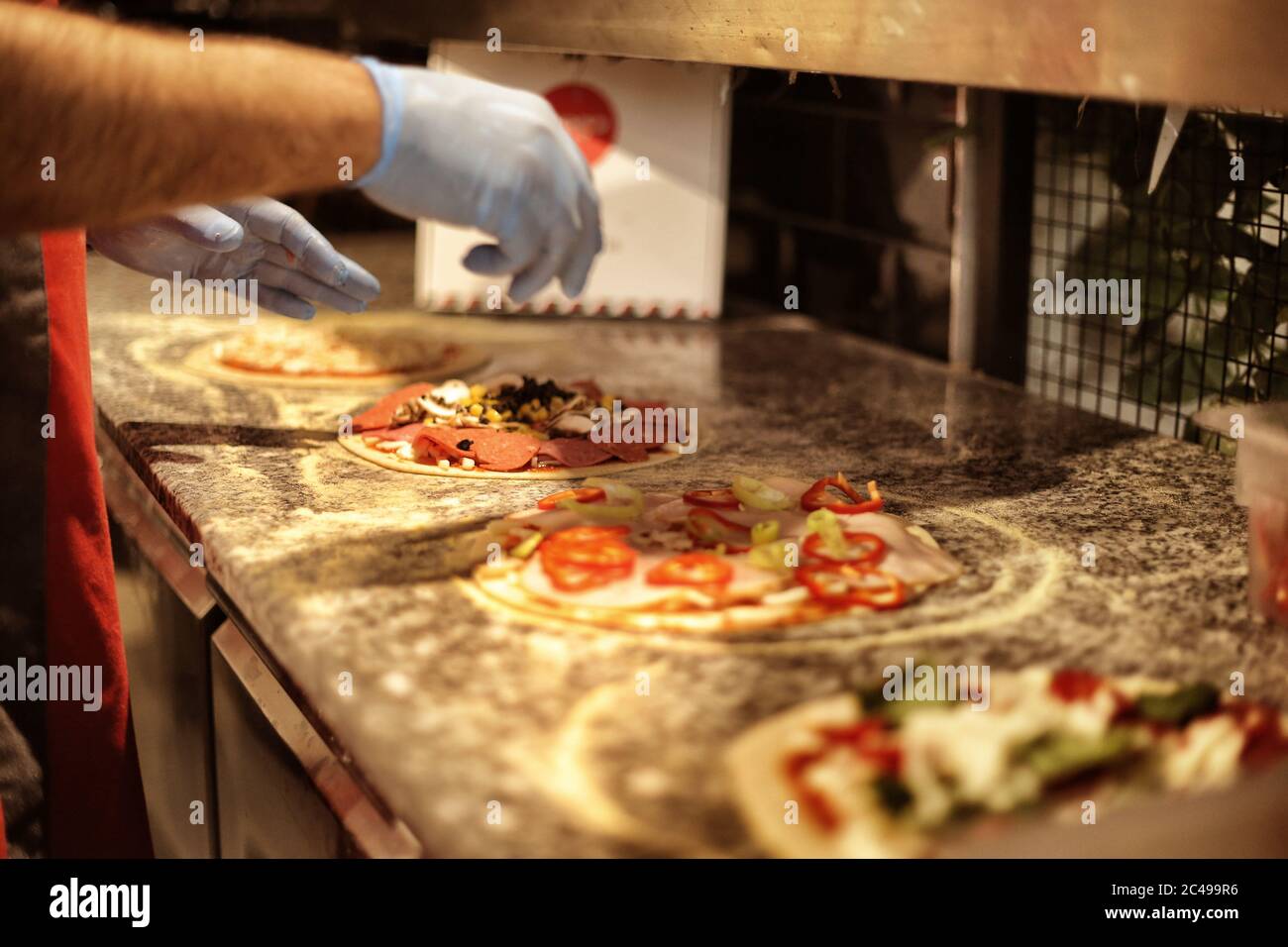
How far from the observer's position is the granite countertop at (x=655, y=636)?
3.14 ft

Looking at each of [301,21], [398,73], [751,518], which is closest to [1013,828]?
[751,518]

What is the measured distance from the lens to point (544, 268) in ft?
4.59

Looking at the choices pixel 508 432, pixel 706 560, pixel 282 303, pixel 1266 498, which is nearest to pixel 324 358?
pixel 282 303

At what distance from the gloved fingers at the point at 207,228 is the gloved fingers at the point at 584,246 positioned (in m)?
0.50

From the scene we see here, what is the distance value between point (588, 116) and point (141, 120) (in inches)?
58.5

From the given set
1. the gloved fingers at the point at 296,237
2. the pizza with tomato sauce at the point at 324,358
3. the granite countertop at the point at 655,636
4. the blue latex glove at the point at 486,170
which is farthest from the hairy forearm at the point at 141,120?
the pizza with tomato sauce at the point at 324,358

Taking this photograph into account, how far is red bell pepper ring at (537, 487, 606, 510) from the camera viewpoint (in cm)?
146

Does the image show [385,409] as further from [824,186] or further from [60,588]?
[824,186]

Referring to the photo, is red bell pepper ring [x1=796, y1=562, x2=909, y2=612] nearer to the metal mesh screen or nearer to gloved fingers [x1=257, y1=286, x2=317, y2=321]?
the metal mesh screen

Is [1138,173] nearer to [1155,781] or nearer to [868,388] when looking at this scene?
[868,388]

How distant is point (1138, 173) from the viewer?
5.85 feet

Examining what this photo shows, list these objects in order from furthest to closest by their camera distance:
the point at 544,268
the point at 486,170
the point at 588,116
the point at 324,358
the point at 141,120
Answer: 1. the point at 588,116
2. the point at 324,358
3. the point at 544,268
4. the point at 486,170
5. the point at 141,120

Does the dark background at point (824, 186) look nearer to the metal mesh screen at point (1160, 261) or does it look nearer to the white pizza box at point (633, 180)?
the white pizza box at point (633, 180)

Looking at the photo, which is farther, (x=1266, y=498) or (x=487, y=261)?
(x=487, y=261)
